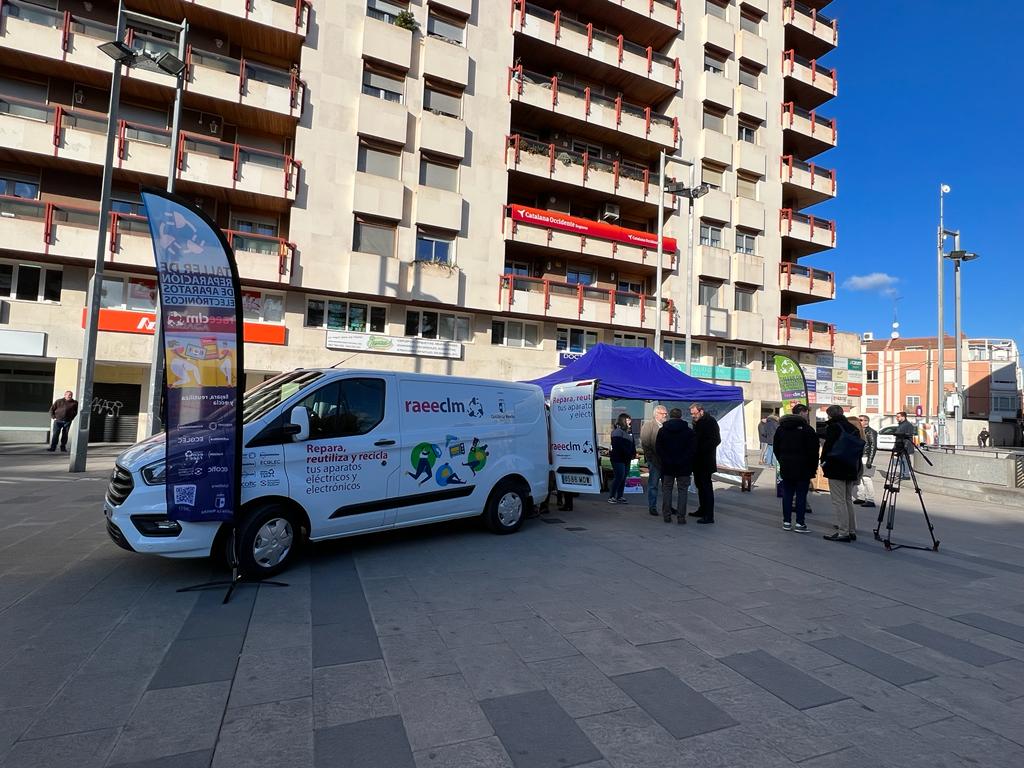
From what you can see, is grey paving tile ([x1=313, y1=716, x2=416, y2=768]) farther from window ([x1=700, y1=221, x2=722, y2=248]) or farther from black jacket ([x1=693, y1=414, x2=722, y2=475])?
window ([x1=700, y1=221, x2=722, y2=248])

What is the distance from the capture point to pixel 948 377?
223 feet

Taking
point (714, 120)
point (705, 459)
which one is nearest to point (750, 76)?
point (714, 120)

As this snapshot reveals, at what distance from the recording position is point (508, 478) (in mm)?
7516

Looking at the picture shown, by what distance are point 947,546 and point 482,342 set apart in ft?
55.8

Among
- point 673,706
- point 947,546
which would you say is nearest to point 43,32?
point 673,706

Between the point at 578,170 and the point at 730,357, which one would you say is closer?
the point at 578,170

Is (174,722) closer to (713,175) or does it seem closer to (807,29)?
(713,175)

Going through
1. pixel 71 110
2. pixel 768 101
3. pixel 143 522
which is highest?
pixel 768 101

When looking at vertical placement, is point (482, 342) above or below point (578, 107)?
below

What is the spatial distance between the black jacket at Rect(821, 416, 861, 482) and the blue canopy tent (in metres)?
3.24

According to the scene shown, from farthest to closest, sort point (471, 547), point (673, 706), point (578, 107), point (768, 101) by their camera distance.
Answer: point (768, 101), point (578, 107), point (471, 547), point (673, 706)

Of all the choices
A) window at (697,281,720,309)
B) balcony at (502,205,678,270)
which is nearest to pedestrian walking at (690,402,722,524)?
balcony at (502,205,678,270)

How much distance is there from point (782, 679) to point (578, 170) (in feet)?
76.5

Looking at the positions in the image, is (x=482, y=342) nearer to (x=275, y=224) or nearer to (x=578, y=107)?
(x=275, y=224)
